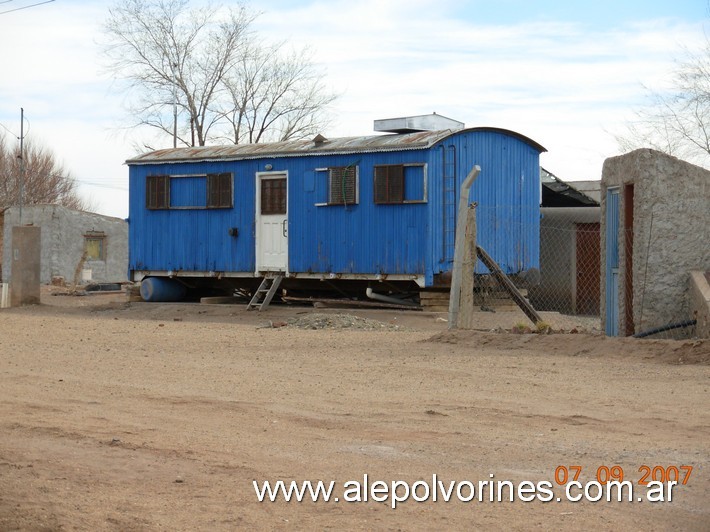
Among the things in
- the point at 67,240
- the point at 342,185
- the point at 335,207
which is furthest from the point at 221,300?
the point at 67,240

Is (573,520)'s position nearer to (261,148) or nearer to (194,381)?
(194,381)

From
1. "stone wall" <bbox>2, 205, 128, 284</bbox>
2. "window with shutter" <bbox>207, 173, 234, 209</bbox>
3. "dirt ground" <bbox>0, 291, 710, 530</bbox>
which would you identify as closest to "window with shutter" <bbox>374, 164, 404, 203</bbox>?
"window with shutter" <bbox>207, 173, 234, 209</bbox>

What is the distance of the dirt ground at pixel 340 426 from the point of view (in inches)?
200

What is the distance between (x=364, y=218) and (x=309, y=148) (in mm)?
2135

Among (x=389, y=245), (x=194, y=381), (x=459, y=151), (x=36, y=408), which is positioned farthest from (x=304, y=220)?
(x=36, y=408)

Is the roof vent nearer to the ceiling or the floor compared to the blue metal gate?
nearer to the ceiling

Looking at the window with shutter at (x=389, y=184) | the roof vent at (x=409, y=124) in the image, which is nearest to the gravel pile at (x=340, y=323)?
the window with shutter at (x=389, y=184)

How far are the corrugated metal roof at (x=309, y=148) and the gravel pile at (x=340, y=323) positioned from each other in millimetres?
3978

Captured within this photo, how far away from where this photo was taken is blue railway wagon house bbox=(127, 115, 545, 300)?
20.0 m

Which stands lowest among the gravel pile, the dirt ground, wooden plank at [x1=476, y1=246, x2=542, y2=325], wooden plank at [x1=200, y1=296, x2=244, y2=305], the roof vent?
the dirt ground

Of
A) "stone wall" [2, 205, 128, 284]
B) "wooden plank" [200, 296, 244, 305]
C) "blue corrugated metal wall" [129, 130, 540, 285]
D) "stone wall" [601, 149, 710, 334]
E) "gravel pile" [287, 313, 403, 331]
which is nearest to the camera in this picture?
"stone wall" [601, 149, 710, 334]

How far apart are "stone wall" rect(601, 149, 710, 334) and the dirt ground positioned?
0.81m

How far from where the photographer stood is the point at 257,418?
304 inches

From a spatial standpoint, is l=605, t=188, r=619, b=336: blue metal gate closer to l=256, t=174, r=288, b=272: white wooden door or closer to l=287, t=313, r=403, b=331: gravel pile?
l=287, t=313, r=403, b=331: gravel pile
